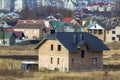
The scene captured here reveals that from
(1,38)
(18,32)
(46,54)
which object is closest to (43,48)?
(46,54)

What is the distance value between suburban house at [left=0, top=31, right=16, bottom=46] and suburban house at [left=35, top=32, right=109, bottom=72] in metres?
26.2

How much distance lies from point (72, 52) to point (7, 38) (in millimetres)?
28457

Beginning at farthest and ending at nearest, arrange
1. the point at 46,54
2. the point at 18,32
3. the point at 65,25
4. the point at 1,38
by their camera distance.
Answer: the point at 65,25 < the point at 18,32 < the point at 1,38 < the point at 46,54

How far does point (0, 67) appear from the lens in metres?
30.5

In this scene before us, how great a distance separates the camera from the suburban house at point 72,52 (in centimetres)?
3145

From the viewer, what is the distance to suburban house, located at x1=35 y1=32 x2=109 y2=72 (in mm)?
31453

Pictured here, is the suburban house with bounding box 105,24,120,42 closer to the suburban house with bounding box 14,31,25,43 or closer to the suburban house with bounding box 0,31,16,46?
the suburban house with bounding box 14,31,25,43

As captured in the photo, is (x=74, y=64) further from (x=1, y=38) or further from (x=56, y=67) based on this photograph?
(x=1, y=38)

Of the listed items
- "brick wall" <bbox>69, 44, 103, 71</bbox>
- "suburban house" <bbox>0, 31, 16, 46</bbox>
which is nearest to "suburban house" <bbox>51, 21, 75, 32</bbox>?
"suburban house" <bbox>0, 31, 16, 46</bbox>

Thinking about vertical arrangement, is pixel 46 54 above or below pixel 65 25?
above

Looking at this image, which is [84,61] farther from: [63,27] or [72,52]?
[63,27]

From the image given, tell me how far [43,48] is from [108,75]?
7.03 metres

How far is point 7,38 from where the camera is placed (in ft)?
194


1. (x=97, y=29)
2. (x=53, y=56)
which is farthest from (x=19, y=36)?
(x=53, y=56)
